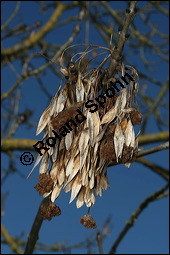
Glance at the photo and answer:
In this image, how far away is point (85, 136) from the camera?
901mm

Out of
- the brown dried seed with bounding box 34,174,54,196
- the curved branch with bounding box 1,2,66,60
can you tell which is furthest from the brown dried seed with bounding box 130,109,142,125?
the curved branch with bounding box 1,2,66,60

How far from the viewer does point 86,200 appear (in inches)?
38.1

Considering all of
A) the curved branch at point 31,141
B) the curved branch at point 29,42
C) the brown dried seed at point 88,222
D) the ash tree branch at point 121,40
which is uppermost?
the curved branch at point 29,42

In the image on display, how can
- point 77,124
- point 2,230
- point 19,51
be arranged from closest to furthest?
point 77,124 < point 2,230 < point 19,51

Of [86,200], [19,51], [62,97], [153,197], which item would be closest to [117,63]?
[62,97]

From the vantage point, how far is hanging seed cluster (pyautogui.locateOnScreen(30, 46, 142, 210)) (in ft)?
2.99

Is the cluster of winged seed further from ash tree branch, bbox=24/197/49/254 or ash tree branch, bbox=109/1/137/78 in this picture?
ash tree branch, bbox=24/197/49/254

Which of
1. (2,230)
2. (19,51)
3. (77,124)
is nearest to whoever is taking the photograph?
(77,124)

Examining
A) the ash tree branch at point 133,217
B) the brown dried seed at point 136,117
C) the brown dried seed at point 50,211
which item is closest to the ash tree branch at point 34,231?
the brown dried seed at point 50,211

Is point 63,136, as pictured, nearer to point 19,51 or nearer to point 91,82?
point 91,82

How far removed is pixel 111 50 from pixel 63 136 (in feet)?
0.70

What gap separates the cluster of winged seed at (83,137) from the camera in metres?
0.91

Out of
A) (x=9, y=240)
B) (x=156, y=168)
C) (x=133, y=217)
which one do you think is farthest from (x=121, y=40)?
(x=9, y=240)

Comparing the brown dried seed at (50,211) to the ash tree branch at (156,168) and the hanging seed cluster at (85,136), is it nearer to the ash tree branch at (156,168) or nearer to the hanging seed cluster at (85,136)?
the hanging seed cluster at (85,136)
